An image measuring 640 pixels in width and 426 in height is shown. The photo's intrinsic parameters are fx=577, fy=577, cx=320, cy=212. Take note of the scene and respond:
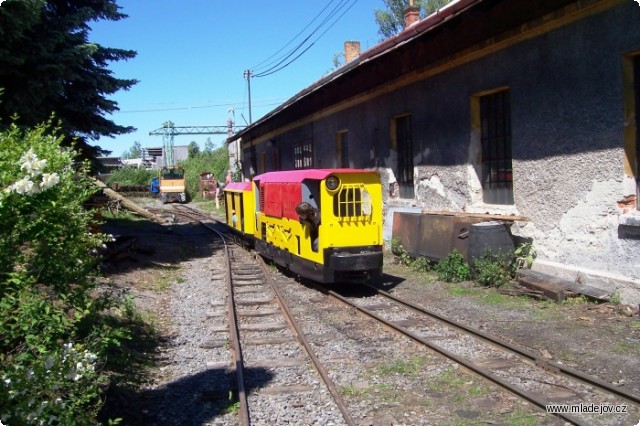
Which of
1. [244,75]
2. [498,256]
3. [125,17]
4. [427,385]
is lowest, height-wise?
[427,385]

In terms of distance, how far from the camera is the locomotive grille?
10.0 metres

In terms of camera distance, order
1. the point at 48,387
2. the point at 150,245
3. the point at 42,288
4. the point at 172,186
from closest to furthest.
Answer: the point at 48,387, the point at 42,288, the point at 150,245, the point at 172,186

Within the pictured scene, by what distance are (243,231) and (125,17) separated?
20.6ft

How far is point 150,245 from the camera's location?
16.7m

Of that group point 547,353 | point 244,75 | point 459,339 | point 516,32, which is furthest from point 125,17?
point 244,75

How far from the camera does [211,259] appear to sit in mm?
15586

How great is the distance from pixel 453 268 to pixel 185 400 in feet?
21.3

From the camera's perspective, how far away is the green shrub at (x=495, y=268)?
9922 mm

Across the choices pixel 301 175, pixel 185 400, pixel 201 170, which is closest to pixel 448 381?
pixel 185 400

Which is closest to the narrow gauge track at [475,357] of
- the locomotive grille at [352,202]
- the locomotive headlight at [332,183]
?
the locomotive grille at [352,202]

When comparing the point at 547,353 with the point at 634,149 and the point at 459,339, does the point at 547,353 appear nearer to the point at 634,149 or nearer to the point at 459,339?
the point at 459,339

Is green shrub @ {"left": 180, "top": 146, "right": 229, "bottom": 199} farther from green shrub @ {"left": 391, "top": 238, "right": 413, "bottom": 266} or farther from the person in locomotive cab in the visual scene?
Result: the person in locomotive cab

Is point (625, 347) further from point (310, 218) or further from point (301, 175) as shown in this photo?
point (301, 175)

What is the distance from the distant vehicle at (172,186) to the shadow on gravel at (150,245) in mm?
17673
